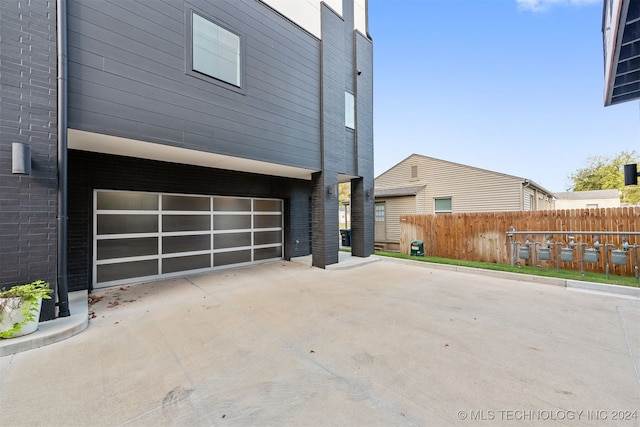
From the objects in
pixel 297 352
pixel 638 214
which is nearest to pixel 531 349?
pixel 297 352

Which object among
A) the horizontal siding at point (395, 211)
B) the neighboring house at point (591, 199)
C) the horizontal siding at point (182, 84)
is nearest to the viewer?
the horizontal siding at point (182, 84)

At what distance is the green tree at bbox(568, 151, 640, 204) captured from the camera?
77.7 ft

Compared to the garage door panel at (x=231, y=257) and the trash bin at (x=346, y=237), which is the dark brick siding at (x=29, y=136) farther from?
the trash bin at (x=346, y=237)

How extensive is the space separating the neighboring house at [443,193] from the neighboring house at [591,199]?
15.0 m

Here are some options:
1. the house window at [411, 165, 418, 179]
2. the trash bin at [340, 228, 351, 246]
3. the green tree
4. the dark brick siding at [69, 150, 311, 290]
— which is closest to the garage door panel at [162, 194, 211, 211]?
the dark brick siding at [69, 150, 311, 290]

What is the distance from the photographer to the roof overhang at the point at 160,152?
4418mm

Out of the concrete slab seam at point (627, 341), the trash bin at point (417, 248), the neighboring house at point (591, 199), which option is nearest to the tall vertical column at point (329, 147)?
the trash bin at point (417, 248)

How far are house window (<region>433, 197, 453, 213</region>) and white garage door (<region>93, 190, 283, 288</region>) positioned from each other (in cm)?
993

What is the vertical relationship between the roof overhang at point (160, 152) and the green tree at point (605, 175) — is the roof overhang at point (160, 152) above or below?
below

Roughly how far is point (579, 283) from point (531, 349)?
13.1ft

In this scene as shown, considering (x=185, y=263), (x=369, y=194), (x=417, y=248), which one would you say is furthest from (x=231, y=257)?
(x=417, y=248)

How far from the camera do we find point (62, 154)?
3.60m

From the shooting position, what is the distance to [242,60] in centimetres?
577

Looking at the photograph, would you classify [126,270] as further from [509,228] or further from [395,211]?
[395,211]
